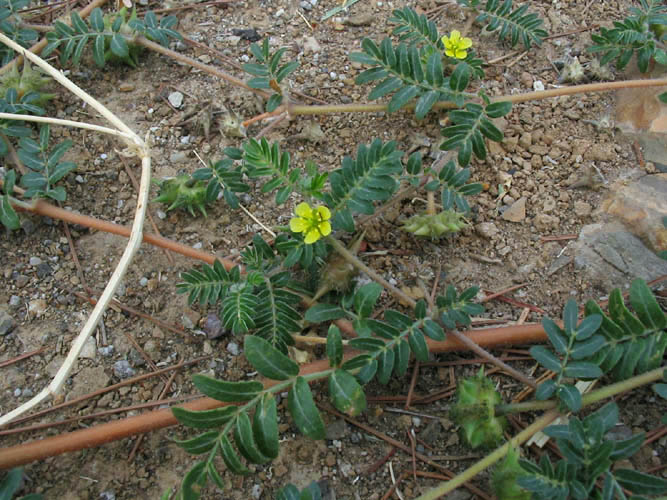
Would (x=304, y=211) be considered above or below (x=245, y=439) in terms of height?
above

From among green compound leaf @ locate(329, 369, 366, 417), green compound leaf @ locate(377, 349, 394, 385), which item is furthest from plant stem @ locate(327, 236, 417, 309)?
green compound leaf @ locate(329, 369, 366, 417)

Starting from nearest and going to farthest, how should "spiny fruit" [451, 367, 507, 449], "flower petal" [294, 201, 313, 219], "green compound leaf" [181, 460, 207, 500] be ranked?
"green compound leaf" [181, 460, 207, 500]
"spiny fruit" [451, 367, 507, 449]
"flower petal" [294, 201, 313, 219]

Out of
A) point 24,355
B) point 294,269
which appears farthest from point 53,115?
point 294,269

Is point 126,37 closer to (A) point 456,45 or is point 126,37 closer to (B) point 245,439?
(A) point 456,45

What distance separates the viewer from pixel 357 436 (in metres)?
1.88

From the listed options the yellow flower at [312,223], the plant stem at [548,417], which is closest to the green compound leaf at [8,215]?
the yellow flower at [312,223]

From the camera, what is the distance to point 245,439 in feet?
5.10

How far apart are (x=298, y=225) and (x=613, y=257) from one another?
1106 millimetres

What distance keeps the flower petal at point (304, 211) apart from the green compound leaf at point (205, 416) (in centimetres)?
59

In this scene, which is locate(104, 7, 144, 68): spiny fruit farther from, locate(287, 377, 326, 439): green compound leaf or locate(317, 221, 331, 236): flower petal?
locate(287, 377, 326, 439): green compound leaf

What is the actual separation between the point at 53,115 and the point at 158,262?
89 cm

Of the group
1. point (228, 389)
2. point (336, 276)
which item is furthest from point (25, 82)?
point (228, 389)

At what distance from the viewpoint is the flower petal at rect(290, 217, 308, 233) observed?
1846 millimetres

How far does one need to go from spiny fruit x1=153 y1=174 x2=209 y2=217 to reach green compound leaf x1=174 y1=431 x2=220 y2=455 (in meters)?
0.92
